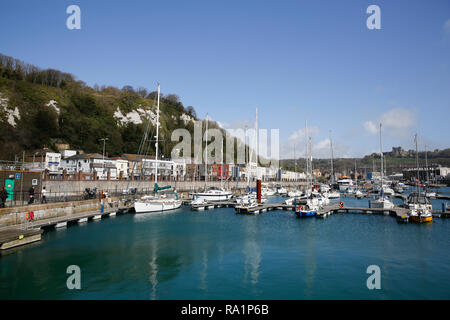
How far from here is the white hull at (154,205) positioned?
129 ft

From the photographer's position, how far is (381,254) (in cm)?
2091

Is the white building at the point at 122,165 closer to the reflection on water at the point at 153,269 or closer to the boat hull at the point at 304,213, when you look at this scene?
the boat hull at the point at 304,213

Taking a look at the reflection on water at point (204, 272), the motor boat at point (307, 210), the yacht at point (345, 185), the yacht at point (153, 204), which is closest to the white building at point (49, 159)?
the yacht at point (153, 204)

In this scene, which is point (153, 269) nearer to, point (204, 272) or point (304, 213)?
point (204, 272)

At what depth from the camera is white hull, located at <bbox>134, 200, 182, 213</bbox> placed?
39438 mm

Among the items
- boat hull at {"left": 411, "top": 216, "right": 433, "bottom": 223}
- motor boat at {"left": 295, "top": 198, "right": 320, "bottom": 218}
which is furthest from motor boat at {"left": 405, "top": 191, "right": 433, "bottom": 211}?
motor boat at {"left": 295, "top": 198, "right": 320, "bottom": 218}

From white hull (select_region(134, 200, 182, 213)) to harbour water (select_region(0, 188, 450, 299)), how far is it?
25.5 feet

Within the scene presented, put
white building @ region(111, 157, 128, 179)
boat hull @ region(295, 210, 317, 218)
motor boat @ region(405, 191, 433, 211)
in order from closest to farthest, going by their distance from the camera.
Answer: motor boat @ region(405, 191, 433, 211), boat hull @ region(295, 210, 317, 218), white building @ region(111, 157, 128, 179)

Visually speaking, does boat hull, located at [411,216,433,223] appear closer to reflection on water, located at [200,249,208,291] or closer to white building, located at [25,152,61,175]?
reflection on water, located at [200,249,208,291]
